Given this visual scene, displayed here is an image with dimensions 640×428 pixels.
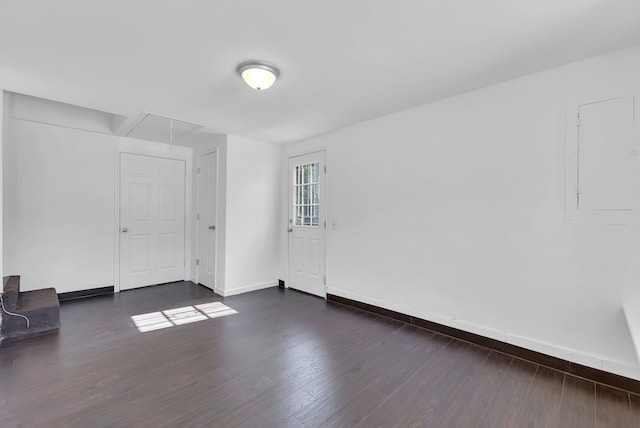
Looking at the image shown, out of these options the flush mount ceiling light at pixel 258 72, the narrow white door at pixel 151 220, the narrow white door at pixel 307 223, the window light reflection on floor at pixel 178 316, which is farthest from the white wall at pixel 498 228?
the narrow white door at pixel 151 220

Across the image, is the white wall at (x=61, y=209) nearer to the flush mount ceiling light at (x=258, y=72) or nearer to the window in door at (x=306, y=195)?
the window in door at (x=306, y=195)

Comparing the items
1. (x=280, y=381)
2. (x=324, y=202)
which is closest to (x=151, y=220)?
(x=324, y=202)

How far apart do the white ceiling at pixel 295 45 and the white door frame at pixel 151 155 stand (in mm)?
1538

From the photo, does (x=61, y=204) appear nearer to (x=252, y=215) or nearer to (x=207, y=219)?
(x=207, y=219)

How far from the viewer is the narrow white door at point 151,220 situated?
452 centimetres

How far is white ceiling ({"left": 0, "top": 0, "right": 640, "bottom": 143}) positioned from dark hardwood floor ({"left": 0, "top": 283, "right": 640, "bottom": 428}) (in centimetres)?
234

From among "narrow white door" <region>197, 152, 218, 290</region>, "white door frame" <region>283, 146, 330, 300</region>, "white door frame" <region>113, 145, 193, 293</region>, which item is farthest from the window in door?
"white door frame" <region>113, 145, 193, 293</region>

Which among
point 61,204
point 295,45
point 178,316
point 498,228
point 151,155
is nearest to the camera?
point 295,45

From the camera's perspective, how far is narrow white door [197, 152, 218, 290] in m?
4.61

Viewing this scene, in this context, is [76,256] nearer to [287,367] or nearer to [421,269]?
[287,367]

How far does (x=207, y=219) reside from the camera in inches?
189

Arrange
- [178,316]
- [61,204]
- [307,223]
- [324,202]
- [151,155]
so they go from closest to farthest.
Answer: [178,316]
[61,204]
[324,202]
[307,223]
[151,155]

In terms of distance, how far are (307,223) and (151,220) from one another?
8.35 ft

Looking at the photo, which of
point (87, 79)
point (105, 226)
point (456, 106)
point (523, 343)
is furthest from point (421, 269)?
point (105, 226)
